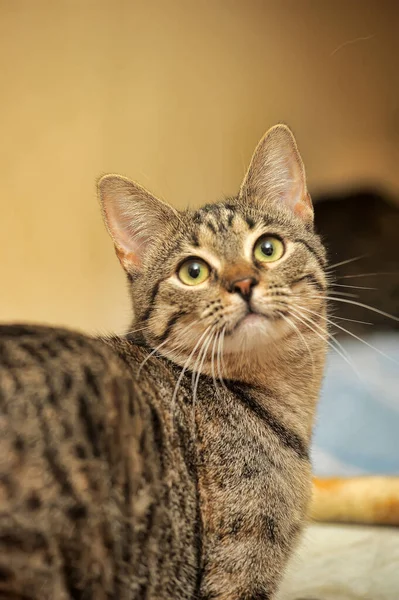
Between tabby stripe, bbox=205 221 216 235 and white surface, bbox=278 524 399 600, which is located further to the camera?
white surface, bbox=278 524 399 600

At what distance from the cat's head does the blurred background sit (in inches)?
2.5

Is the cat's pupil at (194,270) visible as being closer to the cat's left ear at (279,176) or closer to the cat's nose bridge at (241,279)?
the cat's nose bridge at (241,279)

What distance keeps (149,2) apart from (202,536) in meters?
0.94

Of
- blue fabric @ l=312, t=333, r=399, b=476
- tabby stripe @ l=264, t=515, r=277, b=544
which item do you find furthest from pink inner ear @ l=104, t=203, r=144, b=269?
blue fabric @ l=312, t=333, r=399, b=476

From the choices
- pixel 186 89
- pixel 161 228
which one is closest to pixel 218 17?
pixel 186 89

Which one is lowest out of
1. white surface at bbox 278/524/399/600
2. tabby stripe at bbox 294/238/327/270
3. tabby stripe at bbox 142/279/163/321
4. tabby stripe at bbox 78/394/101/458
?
white surface at bbox 278/524/399/600

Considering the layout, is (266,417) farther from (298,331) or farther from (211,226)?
(211,226)

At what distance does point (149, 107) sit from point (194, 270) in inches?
14.0

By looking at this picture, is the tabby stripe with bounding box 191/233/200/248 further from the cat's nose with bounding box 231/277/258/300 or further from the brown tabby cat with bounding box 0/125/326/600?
the cat's nose with bounding box 231/277/258/300

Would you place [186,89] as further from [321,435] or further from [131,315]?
[321,435]

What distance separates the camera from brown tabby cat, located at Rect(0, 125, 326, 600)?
26.6 inches

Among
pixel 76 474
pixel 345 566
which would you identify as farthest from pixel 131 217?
pixel 345 566

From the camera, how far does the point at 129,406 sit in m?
0.78

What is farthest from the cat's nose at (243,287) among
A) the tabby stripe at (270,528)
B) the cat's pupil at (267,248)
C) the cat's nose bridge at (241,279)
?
the tabby stripe at (270,528)
